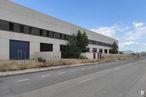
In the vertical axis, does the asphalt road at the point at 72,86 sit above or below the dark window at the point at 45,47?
below

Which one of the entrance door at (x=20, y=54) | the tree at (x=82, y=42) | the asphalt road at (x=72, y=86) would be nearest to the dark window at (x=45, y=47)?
the entrance door at (x=20, y=54)

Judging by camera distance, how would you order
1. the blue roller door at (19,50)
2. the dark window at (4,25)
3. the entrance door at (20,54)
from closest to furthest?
the dark window at (4,25) → the blue roller door at (19,50) → the entrance door at (20,54)

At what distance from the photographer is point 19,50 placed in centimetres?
5078

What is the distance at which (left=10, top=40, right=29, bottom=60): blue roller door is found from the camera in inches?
1917

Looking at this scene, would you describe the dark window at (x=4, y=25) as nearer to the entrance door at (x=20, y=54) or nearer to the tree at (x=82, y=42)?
the entrance door at (x=20, y=54)

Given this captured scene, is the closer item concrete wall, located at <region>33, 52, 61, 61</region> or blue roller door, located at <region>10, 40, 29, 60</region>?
blue roller door, located at <region>10, 40, 29, 60</region>

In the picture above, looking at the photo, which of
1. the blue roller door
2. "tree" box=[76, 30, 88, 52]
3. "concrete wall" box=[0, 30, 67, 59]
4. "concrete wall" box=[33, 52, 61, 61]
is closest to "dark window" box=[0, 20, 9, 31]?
"concrete wall" box=[0, 30, 67, 59]

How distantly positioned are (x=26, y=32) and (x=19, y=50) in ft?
14.5

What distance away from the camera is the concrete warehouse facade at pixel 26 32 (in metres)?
46.3

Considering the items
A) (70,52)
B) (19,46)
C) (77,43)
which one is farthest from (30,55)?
(77,43)

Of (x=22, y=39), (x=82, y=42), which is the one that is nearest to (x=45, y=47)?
(x=22, y=39)

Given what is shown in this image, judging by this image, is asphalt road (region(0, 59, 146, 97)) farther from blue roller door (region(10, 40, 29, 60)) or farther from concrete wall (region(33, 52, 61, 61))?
concrete wall (region(33, 52, 61, 61))

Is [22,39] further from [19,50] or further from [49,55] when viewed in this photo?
[49,55]

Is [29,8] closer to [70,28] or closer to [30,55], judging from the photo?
[30,55]
